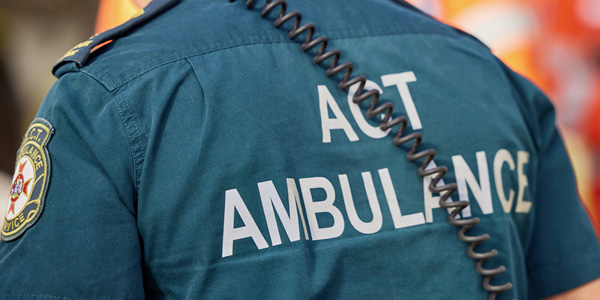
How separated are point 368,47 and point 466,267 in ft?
1.27

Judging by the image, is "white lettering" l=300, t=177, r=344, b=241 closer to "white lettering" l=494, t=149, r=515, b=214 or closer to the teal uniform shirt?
the teal uniform shirt

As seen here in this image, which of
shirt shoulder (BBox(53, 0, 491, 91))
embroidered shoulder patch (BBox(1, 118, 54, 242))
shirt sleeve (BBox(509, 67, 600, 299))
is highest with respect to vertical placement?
shirt shoulder (BBox(53, 0, 491, 91))

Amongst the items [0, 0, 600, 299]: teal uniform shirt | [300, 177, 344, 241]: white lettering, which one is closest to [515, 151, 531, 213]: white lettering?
[0, 0, 600, 299]: teal uniform shirt

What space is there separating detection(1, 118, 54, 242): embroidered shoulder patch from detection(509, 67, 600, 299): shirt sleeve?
88cm

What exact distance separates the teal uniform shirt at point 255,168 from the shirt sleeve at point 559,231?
155 millimetres

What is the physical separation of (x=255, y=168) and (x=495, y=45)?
2268 millimetres

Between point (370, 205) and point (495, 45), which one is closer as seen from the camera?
point (370, 205)

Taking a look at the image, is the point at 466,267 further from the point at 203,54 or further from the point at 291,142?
the point at 203,54

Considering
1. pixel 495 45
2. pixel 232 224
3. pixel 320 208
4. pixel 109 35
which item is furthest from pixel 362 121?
pixel 495 45

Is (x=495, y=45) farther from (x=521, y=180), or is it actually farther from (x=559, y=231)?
(x=521, y=180)

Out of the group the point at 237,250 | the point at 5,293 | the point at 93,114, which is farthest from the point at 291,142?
the point at 5,293

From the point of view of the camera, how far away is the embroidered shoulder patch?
0.80 meters

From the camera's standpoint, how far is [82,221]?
2.56 ft

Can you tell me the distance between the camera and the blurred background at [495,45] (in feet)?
7.16
